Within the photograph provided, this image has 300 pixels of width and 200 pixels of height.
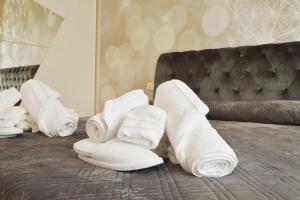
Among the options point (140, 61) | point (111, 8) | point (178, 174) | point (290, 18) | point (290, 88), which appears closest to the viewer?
point (178, 174)

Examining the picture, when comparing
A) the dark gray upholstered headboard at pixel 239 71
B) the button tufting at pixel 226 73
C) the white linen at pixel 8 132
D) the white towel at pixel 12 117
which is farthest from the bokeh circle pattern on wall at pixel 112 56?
the white linen at pixel 8 132

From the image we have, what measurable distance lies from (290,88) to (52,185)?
1.81 metres

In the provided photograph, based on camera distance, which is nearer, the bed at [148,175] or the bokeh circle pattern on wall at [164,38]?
the bed at [148,175]

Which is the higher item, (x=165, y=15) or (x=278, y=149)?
(x=165, y=15)

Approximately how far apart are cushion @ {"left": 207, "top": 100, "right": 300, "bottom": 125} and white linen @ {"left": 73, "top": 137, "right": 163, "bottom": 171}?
3.67ft

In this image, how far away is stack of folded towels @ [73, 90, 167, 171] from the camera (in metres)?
0.64

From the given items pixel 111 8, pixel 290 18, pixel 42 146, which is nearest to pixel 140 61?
pixel 111 8

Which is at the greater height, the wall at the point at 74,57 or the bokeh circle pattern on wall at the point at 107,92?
the wall at the point at 74,57

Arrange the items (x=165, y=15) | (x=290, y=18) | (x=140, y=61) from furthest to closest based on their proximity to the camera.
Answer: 1. (x=140, y=61)
2. (x=165, y=15)
3. (x=290, y=18)

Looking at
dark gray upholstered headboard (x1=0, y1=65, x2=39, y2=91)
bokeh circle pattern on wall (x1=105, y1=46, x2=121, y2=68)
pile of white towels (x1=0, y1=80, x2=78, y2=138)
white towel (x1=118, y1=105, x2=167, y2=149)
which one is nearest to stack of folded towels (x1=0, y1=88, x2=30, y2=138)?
pile of white towels (x1=0, y1=80, x2=78, y2=138)

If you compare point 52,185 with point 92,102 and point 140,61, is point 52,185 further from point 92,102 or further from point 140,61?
point 92,102

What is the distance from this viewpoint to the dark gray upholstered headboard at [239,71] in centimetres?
189

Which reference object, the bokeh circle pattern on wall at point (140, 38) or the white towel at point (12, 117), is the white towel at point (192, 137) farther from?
the bokeh circle pattern on wall at point (140, 38)

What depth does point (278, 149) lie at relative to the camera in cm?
89
